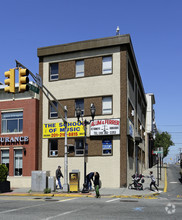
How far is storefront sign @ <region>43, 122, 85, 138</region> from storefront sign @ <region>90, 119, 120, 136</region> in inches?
44.8

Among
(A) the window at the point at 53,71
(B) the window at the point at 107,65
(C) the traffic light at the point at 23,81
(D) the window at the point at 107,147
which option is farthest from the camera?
(A) the window at the point at 53,71

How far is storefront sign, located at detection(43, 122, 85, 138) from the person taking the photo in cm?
2962

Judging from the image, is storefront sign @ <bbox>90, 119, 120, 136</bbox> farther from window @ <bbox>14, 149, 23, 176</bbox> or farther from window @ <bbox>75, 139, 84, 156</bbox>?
window @ <bbox>14, 149, 23, 176</bbox>

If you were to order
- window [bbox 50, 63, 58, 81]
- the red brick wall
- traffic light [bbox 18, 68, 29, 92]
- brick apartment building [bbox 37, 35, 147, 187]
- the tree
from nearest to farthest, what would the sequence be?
traffic light [bbox 18, 68, 29, 92]
brick apartment building [bbox 37, 35, 147, 187]
the red brick wall
window [bbox 50, 63, 58, 81]
the tree

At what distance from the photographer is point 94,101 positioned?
2959cm

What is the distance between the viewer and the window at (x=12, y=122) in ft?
104

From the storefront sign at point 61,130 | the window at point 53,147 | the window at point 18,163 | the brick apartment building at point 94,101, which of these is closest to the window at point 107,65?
the brick apartment building at point 94,101

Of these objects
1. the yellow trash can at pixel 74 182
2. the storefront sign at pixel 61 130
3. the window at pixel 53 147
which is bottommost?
the yellow trash can at pixel 74 182

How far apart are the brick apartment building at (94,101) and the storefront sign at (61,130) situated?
93 mm

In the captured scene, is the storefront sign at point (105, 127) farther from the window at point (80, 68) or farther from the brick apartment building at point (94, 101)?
the window at point (80, 68)

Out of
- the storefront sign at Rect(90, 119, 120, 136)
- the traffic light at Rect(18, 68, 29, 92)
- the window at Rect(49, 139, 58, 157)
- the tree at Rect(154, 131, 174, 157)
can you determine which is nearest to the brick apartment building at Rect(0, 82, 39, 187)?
the window at Rect(49, 139, 58, 157)

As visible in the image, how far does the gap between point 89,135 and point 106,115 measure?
2403mm

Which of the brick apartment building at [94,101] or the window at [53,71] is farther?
the window at [53,71]

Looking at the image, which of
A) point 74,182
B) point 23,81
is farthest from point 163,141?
point 23,81
